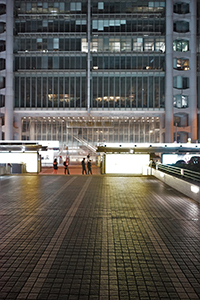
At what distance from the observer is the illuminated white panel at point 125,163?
2714 centimetres

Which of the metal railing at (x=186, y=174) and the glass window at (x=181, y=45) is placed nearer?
the metal railing at (x=186, y=174)

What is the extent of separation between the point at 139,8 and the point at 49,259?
54493mm

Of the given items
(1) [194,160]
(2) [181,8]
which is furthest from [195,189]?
(2) [181,8]

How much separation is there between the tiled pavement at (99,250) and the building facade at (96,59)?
42.6 m

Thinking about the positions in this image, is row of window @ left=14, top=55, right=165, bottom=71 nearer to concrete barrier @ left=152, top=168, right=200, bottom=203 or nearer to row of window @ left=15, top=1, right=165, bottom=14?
row of window @ left=15, top=1, right=165, bottom=14

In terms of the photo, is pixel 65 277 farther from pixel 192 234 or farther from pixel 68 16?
pixel 68 16

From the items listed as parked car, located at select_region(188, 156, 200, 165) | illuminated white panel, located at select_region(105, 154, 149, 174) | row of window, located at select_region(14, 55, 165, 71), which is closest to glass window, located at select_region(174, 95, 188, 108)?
row of window, located at select_region(14, 55, 165, 71)

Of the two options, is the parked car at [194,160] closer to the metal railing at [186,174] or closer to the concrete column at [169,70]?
the metal railing at [186,174]

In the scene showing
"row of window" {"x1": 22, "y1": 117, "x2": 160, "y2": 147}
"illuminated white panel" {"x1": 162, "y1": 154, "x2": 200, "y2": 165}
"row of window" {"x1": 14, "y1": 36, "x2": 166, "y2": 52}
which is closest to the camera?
"illuminated white panel" {"x1": 162, "y1": 154, "x2": 200, "y2": 165}

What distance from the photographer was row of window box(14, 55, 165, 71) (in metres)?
51.7

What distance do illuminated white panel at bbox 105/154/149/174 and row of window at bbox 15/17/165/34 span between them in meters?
33.0

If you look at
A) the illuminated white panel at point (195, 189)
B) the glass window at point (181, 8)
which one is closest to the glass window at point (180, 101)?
the glass window at point (181, 8)

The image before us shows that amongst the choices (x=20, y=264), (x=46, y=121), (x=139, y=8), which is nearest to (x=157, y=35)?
(x=139, y=8)

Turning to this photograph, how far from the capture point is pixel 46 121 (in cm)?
6381
